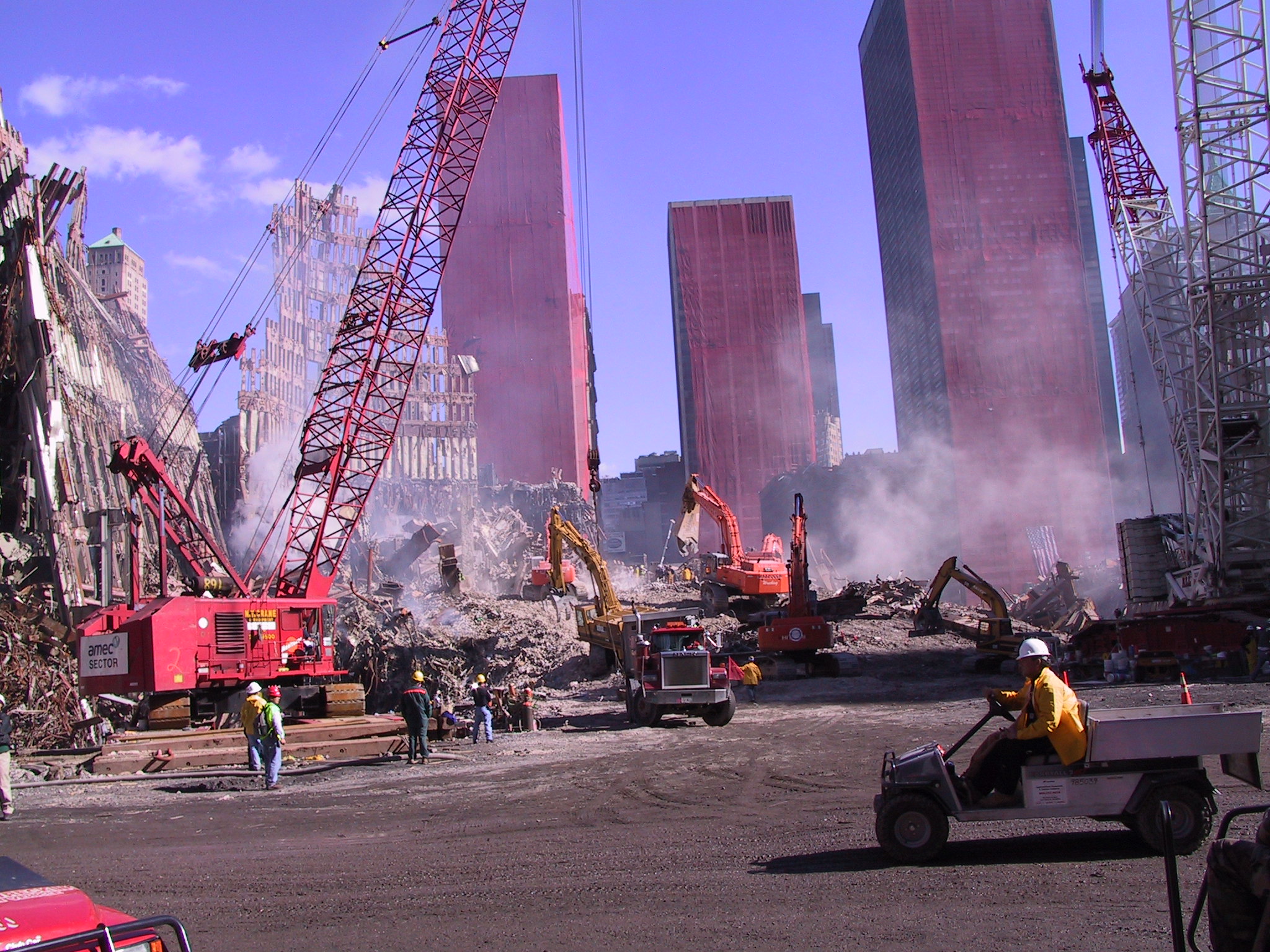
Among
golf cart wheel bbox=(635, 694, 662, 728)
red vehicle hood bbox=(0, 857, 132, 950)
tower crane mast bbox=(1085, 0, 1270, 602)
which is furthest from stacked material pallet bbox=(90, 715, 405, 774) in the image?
tower crane mast bbox=(1085, 0, 1270, 602)

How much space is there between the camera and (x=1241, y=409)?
28594mm

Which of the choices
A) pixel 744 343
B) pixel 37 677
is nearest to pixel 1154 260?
pixel 37 677

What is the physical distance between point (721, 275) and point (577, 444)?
2602 cm

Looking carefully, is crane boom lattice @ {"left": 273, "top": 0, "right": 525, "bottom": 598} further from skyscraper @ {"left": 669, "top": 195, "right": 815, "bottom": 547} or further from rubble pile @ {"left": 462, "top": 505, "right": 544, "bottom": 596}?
skyscraper @ {"left": 669, "top": 195, "right": 815, "bottom": 547}

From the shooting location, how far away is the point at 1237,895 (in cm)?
351

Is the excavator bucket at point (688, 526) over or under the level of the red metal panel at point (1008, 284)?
under

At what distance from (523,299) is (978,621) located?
139 feet

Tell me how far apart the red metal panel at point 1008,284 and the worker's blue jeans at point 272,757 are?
171 feet

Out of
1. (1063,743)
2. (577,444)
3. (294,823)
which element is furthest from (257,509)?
(1063,743)

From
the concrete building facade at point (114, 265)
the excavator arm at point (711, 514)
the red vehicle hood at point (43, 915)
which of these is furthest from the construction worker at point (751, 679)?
the concrete building facade at point (114, 265)

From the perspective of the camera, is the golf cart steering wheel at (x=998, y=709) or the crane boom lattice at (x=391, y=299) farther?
the crane boom lattice at (x=391, y=299)

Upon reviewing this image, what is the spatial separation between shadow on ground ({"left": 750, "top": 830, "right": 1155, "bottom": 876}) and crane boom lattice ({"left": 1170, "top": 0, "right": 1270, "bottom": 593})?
26156 mm

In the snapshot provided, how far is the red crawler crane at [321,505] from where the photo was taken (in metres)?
16.8

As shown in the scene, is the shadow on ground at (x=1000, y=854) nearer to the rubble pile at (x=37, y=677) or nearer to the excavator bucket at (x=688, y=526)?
the rubble pile at (x=37, y=677)
